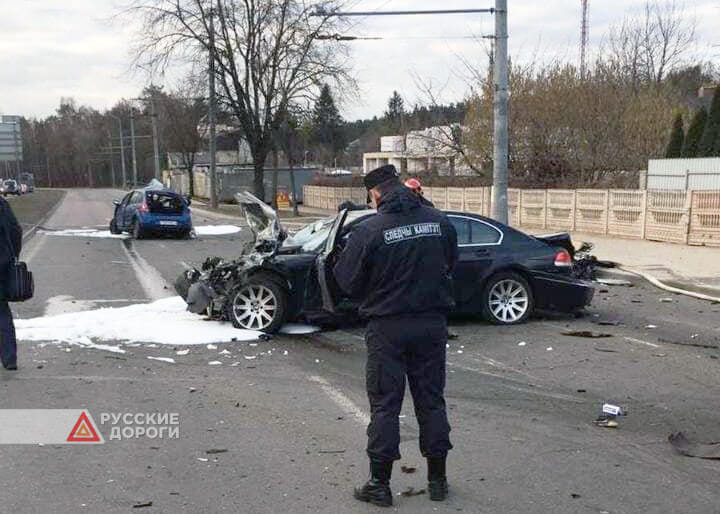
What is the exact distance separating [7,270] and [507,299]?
18.4 feet

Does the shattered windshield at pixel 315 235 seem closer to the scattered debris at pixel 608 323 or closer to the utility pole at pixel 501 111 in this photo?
the scattered debris at pixel 608 323

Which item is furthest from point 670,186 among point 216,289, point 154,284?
point 216,289

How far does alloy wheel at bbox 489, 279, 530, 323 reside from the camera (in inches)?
368

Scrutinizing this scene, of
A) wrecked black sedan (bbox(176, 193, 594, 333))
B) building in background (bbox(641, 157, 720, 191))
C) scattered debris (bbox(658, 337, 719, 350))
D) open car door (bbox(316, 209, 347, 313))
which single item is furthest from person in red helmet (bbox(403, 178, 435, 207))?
building in background (bbox(641, 157, 720, 191))

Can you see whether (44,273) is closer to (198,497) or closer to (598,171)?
(198,497)

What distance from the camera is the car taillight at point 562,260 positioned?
952 cm

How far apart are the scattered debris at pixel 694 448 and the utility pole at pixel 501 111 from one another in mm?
10164

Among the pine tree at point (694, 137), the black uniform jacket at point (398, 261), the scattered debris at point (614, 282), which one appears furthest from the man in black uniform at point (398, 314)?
the pine tree at point (694, 137)

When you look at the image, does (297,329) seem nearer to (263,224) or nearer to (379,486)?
(263,224)

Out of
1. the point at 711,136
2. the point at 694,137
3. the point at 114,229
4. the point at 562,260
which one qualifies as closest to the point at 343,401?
the point at 562,260

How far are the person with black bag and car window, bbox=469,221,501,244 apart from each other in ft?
16.9

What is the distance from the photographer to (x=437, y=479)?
422 centimetres

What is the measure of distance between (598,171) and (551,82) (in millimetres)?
5209

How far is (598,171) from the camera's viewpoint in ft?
99.3
